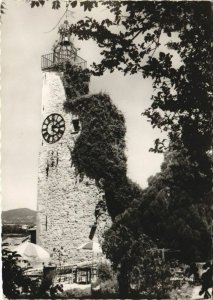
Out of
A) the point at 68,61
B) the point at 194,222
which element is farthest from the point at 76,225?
the point at 194,222

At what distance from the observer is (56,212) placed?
16.4 meters

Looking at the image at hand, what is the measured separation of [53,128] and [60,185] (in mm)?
2283

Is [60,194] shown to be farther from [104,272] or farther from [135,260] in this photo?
[135,260]

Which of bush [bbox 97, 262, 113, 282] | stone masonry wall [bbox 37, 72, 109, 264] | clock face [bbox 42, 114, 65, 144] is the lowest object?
bush [bbox 97, 262, 113, 282]

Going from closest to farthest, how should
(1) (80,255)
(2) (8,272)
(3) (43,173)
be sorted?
(2) (8,272) < (1) (80,255) < (3) (43,173)

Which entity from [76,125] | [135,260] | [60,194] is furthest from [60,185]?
[135,260]

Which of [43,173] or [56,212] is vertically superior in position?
[43,173]

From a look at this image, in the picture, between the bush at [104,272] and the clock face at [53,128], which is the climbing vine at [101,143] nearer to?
the clock face at [53,128]

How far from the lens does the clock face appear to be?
631 inches

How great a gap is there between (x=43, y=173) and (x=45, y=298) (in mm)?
12360

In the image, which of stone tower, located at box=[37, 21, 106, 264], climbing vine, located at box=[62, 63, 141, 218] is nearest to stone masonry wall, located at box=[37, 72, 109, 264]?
stone tower, located at box=[37, 21, 106, 264]

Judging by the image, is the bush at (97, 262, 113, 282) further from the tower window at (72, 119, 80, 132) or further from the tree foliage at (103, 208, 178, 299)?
the tower window at (72, 119, 80, 132)

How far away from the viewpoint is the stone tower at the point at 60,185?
16.0 m

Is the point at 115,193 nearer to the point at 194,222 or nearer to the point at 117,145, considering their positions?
the point at 117,145
